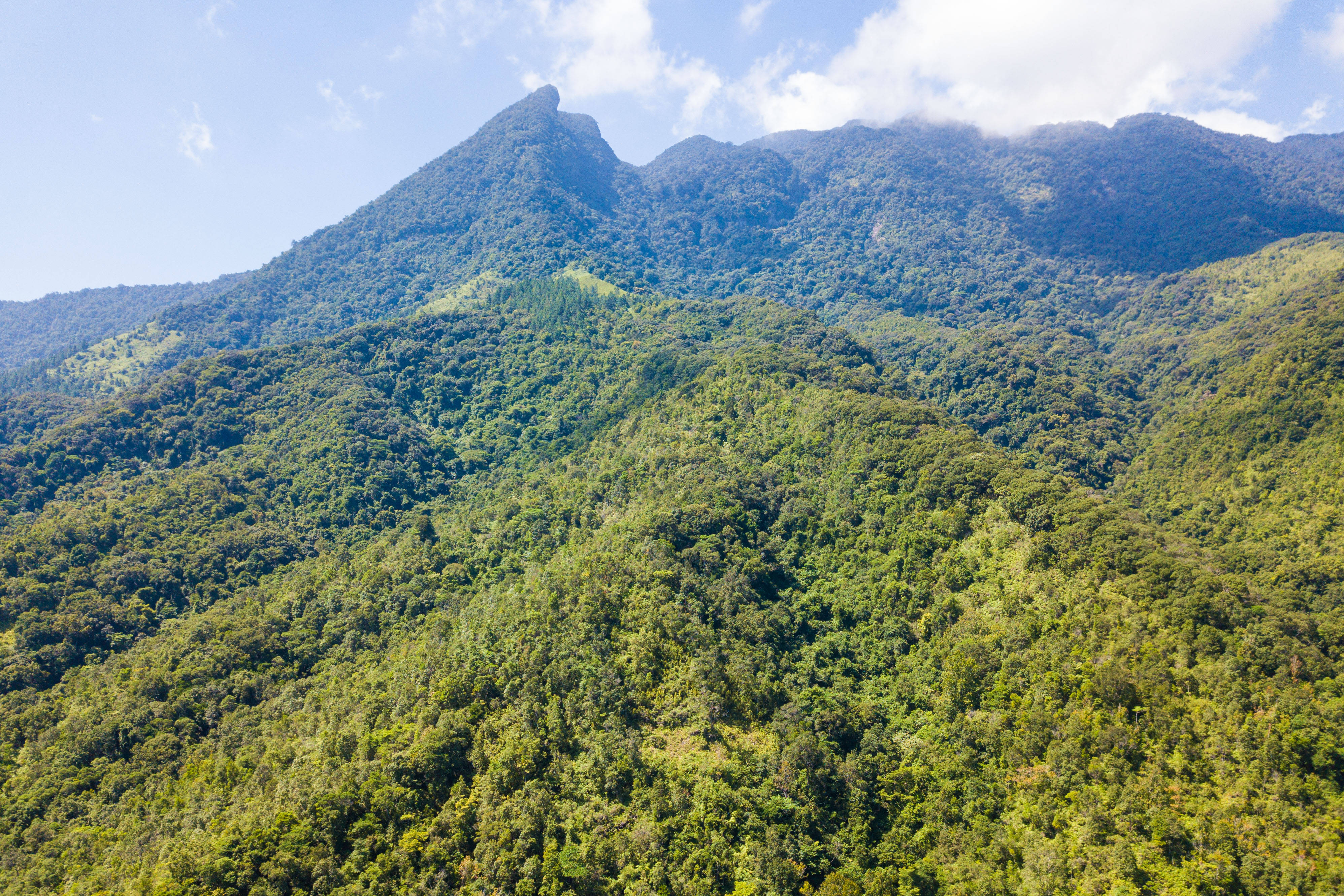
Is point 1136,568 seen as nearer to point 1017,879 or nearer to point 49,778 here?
point 1017,879

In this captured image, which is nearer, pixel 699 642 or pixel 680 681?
pixel 680 681

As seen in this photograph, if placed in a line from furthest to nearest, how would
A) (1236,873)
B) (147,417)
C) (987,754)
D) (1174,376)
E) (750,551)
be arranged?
(1174,376), (147,417), (750,551), (987,754), (1236,873)

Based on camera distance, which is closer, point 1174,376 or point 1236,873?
point 1236,873

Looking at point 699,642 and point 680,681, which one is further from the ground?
point 699,642

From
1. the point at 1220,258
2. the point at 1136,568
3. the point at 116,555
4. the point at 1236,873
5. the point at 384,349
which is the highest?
the point at 384,349

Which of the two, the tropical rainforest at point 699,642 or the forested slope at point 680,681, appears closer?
the forested slope at point 680,681

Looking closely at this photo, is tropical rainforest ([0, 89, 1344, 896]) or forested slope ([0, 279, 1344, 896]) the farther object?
tropical rainforest ([0, 89, 1344, 896])

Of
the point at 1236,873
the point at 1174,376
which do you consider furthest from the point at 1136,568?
the point at 1174,376

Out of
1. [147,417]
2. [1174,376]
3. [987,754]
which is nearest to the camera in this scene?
[987,754]
